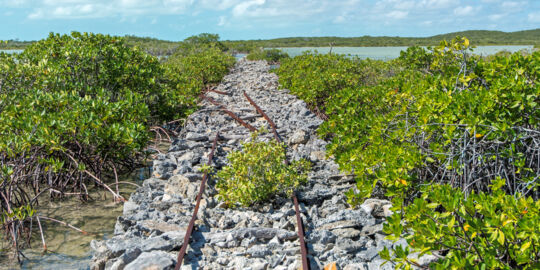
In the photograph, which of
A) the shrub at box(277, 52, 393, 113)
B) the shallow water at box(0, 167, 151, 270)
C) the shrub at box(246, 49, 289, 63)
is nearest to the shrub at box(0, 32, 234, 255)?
the shallow water at box(0, 167, 151, 270)

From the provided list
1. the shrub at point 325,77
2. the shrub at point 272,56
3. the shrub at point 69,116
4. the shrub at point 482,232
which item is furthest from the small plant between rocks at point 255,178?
the shrub at point 272,56

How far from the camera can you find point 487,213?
117 inches

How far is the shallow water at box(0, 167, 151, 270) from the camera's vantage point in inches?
188

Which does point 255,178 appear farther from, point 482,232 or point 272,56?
point 272,56

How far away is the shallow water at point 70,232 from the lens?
4.77 m

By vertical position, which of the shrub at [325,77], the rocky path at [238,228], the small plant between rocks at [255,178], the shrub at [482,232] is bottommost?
the rocky path at [238,228]

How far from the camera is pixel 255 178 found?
5762mm

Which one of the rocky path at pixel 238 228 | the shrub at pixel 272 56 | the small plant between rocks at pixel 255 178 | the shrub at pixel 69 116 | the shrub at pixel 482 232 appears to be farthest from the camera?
the shrub at pixel 272 56

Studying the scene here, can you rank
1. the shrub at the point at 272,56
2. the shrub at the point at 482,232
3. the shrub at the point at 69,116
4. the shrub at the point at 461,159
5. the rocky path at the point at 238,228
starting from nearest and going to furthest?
the shrub at the point at 482,232 → the shrub at the point at 461,159 → the rocky path at the point at 238,228 → the shrub at the point at 69,116 → the shrub at the point at 272,56

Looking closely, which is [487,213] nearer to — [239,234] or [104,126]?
[239,234]

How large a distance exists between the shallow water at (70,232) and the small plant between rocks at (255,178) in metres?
1.74

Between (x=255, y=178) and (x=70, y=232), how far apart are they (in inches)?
105

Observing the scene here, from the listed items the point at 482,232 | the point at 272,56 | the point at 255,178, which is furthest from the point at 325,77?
the point at 272,56

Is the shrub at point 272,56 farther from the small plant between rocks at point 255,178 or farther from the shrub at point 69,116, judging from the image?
the small plant between rocks at point 255,178
